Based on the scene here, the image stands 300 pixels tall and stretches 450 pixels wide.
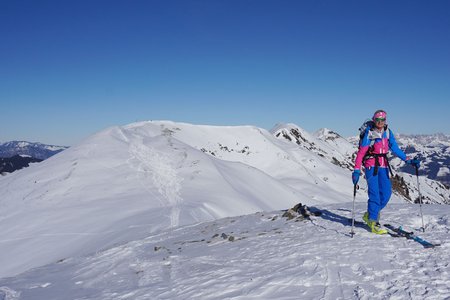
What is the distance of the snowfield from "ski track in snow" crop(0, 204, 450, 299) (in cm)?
3

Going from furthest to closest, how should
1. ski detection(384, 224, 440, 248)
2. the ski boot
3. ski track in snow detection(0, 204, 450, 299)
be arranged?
1. the ski boot
2. ski detection(384, 224, 440, 248)
3. ski track in snow detection(0, 204, 450, 299)

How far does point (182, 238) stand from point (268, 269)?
6942 millimetres

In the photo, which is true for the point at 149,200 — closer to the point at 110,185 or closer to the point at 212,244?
the point at 110,185

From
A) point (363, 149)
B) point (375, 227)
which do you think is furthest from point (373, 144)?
point (375, 227)

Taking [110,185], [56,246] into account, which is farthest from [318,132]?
[56,246]

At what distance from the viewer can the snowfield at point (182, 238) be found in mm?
7016

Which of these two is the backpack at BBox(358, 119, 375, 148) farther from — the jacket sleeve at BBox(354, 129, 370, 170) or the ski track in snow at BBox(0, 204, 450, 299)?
the ski track in snow at BBox(0, 204, 450, 299)

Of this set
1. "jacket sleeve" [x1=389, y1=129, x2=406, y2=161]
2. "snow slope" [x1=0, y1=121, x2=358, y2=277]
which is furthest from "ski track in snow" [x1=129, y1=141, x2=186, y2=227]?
"jacket sleeve" [x1=389, y1=129, x2=406, y2=161]

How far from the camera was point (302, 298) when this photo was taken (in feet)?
20.0

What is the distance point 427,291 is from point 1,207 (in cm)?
3059

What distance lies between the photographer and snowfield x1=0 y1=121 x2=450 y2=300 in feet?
23.0

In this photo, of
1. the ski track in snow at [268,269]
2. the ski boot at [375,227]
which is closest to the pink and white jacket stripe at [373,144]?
the ski boot at [375,227]

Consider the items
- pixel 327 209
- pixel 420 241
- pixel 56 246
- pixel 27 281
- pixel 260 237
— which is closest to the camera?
pixel 420 241

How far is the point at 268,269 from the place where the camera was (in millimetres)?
7855
